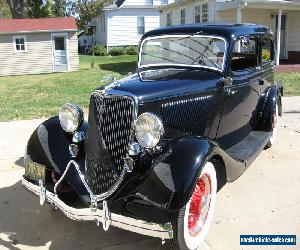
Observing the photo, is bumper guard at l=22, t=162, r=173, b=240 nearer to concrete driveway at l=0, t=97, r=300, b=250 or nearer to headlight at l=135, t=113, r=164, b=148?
concrete driveway at l=0, t=97, r=300, b=250

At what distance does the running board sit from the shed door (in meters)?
16.5

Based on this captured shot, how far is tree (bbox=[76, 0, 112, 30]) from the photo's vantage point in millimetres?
38062

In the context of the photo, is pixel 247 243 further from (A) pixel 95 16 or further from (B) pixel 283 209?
(A) pixel 95 16

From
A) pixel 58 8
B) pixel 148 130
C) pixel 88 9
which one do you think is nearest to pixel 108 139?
pixel 148 130

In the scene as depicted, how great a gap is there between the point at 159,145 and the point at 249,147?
6.16 ft

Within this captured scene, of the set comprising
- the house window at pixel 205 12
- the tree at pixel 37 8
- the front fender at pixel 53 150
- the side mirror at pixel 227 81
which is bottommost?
the front fender at pixel 53 150

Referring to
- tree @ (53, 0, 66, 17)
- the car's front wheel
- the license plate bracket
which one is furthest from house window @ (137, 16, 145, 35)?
the car's front wheel

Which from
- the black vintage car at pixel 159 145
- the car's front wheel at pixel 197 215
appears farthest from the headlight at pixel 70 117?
the car's front wheel at pixel 197 215

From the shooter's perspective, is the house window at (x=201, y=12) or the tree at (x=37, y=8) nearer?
the house window at (x=201, y=12)

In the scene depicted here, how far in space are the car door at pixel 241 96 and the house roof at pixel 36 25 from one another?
15745mm

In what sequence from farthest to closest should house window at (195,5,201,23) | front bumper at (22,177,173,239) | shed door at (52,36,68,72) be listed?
shed door at (52,36,68,72), house window at (195,5,201,23), front bumper at (22,177,173,239)

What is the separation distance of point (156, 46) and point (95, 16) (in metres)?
33.9

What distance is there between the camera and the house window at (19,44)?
20.2m

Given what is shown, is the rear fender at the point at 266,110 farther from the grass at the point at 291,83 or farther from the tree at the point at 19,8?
the tree at the point at 19,8
